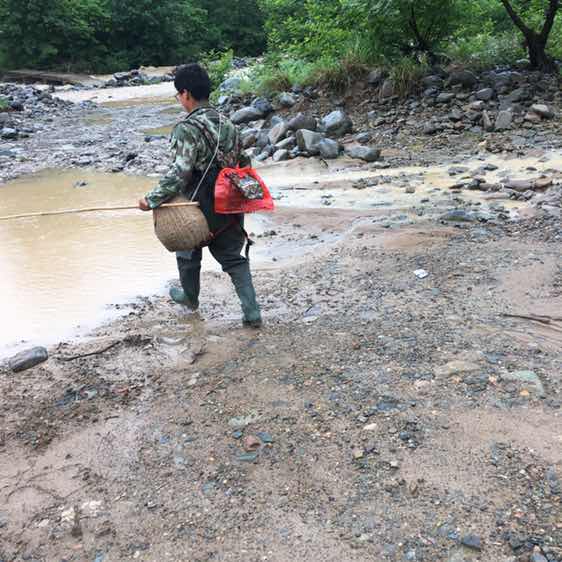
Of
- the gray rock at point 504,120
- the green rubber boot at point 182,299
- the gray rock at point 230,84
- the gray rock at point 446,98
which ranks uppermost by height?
the gray rock at point 230,84

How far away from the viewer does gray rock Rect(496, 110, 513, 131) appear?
920cm

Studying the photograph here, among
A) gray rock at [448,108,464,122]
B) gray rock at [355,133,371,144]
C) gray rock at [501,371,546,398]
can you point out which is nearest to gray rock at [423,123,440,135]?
gray rock at [448,108,464,122]

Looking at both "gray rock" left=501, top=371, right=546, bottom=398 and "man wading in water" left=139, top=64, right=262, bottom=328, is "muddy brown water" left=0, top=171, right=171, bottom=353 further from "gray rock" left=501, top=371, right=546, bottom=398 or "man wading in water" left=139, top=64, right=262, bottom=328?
"gray rock" left=501, top=371, right=546, bottom=398

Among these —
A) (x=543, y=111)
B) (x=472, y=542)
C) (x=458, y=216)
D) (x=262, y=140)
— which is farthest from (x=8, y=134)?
(x=472, y=542)

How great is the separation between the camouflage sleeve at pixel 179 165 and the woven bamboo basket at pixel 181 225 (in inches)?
3.2

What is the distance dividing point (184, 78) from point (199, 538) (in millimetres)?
2554

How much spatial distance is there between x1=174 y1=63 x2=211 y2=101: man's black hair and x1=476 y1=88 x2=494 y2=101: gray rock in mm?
7816

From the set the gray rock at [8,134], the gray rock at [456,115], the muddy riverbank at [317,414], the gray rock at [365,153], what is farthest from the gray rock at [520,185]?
the gray rock at [8,134]

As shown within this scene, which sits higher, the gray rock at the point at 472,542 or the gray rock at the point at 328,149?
the gray rock at the point at 472,542

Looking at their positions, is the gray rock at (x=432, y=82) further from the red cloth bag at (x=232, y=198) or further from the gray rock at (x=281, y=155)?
the red cloth bag at (x=232, y=198)

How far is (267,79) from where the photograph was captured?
1276 cm

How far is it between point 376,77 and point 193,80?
28.2ft

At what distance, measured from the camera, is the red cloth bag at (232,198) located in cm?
358

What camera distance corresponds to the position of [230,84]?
14961 mm
